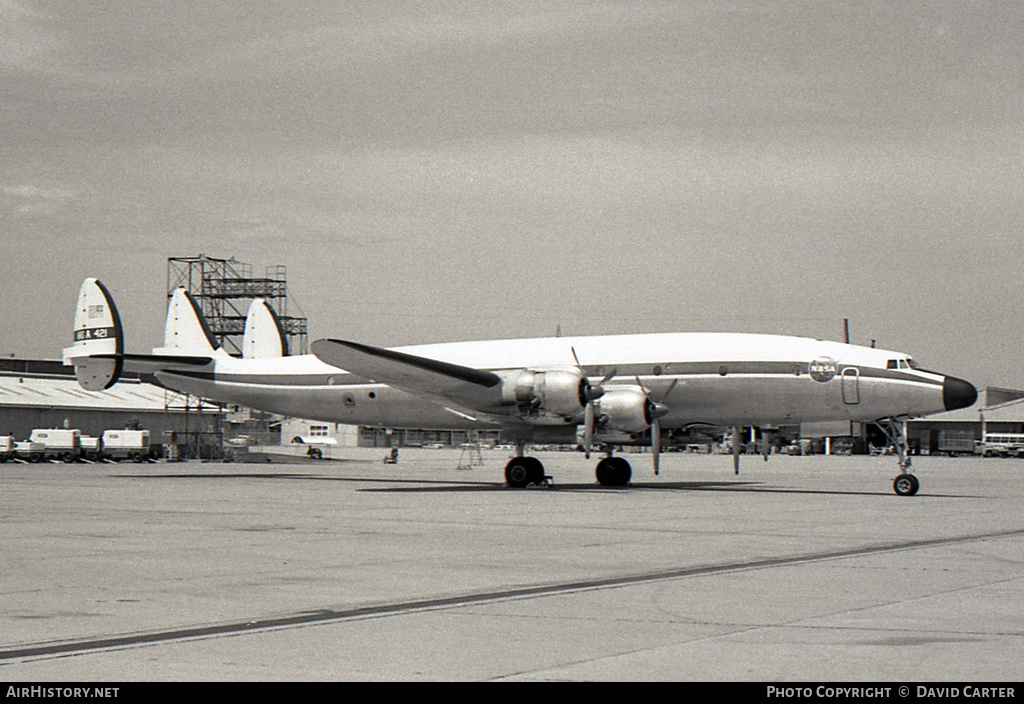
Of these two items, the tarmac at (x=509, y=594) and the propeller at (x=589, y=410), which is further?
the propeller at (x=589, y=410)

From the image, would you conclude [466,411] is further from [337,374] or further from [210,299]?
[210,299]

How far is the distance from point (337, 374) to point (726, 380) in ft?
41.5

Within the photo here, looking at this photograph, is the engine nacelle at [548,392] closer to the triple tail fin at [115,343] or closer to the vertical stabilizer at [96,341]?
the triple tail fin at [115,343]

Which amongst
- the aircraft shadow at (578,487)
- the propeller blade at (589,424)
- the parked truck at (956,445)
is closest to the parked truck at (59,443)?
the aircraft shadow at (578,487)

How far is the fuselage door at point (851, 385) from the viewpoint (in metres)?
28.1

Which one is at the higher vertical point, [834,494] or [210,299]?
[210,299]

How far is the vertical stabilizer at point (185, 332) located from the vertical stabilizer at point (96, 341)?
1925 mm

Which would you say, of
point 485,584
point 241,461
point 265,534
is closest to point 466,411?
point 265,534

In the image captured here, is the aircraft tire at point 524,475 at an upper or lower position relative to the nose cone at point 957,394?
lower

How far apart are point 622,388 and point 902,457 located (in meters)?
7.38

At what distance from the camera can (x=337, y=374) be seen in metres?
35.3

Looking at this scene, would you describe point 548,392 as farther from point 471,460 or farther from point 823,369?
point 471,460

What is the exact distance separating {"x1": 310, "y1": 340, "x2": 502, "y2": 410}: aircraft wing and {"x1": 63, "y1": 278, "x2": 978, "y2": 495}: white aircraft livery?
0.04 meters

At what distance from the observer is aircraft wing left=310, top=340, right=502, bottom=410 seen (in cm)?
2933
